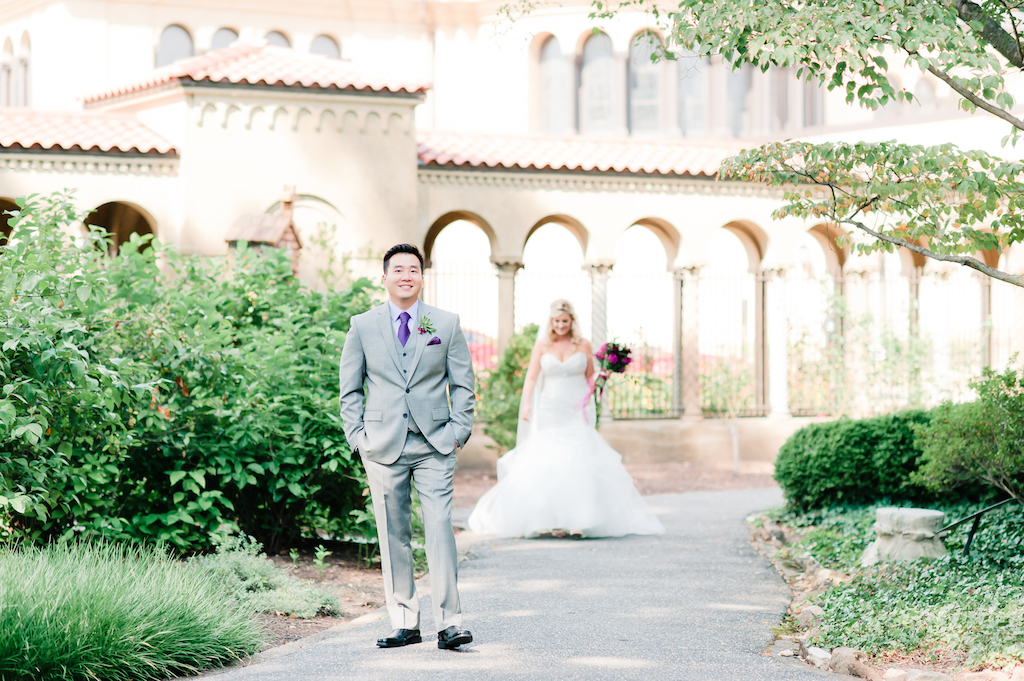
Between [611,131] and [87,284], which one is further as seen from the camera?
[611,131]

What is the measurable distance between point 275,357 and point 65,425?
1737 millimetres

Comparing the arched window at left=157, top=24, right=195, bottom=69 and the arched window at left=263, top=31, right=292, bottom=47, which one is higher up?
the arched window at left=263, top=31, right=292, bottom=47

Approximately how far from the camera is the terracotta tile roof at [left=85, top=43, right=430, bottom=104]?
49.0 feet

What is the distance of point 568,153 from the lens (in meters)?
17.8

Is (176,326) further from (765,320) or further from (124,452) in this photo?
(765,320)

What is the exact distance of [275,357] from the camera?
25.0ft

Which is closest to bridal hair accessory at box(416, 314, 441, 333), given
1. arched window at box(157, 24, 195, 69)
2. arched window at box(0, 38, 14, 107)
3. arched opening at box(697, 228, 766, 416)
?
arched opening at box(697, 228, 766, 416)

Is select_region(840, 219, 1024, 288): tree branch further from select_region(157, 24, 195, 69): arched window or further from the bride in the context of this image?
select_region(157, 24, 195, 69): arched window

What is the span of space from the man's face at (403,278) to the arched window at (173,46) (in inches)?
766

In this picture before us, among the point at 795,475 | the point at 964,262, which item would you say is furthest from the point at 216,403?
the point at 795,475

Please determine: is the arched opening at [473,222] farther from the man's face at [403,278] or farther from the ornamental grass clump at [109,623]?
the ornamental grass clump at [109,623]

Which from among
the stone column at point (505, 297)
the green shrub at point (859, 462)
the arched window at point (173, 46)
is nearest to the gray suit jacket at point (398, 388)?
the green shrub at point (859, 462)

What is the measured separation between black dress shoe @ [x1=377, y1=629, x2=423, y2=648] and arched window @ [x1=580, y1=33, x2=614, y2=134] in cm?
1953

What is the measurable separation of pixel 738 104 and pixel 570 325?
15.8m
